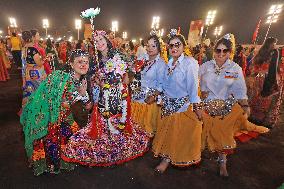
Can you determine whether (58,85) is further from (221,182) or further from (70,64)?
(221,182)

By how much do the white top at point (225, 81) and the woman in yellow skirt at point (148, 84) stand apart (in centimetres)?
74

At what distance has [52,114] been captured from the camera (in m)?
3.34

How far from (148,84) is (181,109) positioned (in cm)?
102

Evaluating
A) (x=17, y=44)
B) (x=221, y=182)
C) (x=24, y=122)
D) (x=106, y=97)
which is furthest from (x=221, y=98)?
(x=17, y=44)

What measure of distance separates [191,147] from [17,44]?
13.5 m

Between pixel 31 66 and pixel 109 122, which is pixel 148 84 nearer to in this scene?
pixel 109 122

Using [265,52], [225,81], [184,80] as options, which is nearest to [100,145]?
[184,80]

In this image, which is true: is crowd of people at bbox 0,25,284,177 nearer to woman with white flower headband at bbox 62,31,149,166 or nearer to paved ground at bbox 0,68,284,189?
woman with white flower headband at bbox 62,31,149,166

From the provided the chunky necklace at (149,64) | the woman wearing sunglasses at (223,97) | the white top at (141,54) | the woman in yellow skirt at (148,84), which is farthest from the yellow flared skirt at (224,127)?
the white top at (141,54)

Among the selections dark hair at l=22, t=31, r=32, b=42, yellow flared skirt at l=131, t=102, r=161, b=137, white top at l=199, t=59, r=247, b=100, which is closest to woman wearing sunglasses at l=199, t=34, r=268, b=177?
white top at l=199, t=59, r=247, b=100

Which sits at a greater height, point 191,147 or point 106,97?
point 106,97

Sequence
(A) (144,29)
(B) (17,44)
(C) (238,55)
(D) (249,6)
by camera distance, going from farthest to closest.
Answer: (A) (144,29), (D) (249,6), (B) (17,44), (C) (238,55)

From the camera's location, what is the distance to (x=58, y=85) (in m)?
3.30

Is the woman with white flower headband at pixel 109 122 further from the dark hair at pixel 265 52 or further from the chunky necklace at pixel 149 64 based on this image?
the dark hair at pixel 265 52
